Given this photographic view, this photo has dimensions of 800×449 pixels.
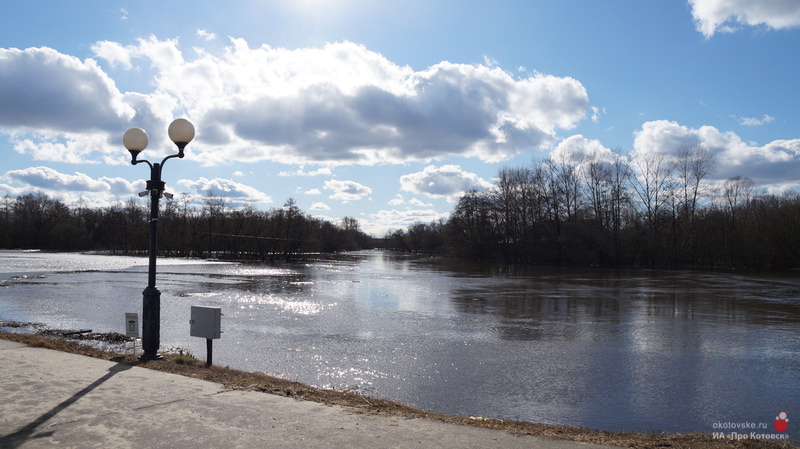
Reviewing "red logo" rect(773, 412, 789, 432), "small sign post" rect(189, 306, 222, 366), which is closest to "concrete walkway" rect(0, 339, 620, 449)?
"small sign post" rect(189, 306, 222, 366)

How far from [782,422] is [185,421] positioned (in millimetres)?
7691

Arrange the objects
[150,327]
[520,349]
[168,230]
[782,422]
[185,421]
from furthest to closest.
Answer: [168,230] → [520,349] → [150,327] → [782,422] → [185,421]

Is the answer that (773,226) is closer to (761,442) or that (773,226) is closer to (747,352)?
(747,352)

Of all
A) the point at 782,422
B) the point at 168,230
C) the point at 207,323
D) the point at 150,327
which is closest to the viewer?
the point at 782,422

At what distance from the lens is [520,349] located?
12.0 metres

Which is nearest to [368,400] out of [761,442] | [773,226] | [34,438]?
[34,438]

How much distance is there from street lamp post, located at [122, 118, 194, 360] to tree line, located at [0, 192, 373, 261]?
7829cm

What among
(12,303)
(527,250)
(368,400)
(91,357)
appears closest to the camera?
(368,400)

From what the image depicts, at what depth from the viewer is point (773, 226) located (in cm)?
5766

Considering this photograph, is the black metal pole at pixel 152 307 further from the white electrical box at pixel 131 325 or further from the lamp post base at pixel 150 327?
the white electrical box at pixel 131 325

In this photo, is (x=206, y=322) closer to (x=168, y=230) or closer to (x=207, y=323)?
(x=207, y=323)

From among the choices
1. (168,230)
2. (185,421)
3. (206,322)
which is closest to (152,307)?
(206,322)

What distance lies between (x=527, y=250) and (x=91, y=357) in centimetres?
7417

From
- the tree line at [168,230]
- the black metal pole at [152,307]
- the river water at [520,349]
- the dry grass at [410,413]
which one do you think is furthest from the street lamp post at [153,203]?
the tree line at [168,230]
